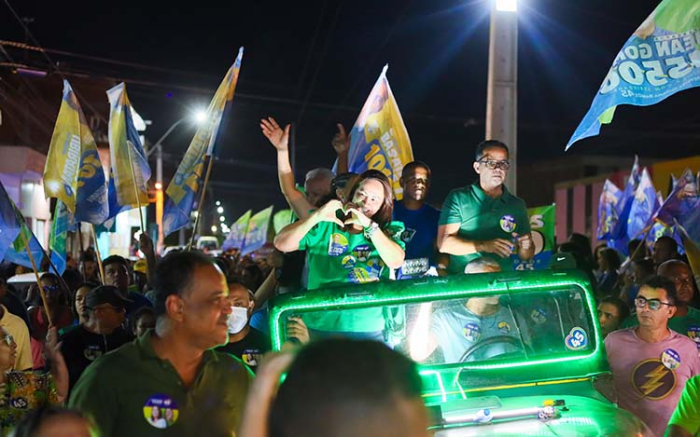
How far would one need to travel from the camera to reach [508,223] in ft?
19.8

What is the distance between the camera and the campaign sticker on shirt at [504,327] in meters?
4.23

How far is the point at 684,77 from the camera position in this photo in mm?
6746

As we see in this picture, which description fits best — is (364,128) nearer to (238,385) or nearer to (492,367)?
(492,367)

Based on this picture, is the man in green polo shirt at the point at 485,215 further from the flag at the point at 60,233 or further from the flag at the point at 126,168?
the flag at the point at 60,233

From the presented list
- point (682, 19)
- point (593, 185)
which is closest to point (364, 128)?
point (682, 19)

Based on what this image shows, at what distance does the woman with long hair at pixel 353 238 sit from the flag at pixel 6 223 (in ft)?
11.6

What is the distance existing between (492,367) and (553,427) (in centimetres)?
62

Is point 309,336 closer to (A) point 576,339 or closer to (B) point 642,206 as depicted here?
(A) point 576,339

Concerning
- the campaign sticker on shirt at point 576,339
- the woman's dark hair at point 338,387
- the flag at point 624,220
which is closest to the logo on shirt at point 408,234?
the campaign sticker on shirt at point 576,339

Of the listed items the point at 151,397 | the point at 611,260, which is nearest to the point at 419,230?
the point at 151,397

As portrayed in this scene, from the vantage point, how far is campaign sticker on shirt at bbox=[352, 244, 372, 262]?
5.19m

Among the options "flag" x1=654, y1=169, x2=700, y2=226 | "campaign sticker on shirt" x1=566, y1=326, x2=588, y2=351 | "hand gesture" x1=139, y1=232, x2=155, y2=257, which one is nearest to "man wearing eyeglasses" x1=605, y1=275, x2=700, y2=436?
"campaign sticker on shirt" x1=566, y1=326, x2=588, y2=351

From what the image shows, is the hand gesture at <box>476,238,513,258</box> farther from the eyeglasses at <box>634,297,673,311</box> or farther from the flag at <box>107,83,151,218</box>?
the flag at <box>107,83,151,218</box>

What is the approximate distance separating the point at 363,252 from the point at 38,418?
2.65 metres
